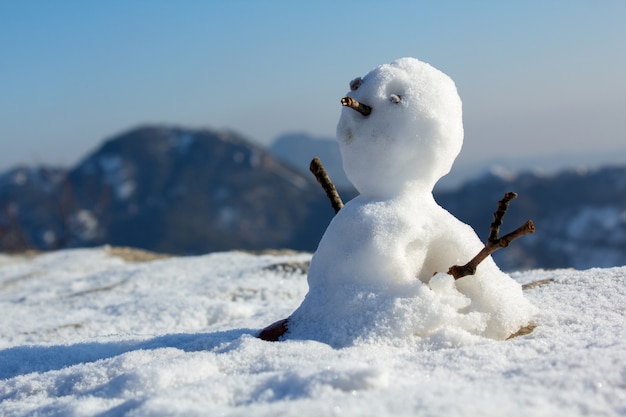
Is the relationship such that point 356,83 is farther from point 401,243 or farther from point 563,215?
point 563,215

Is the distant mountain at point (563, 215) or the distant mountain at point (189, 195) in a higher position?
the distant mountain at point (563, 215)

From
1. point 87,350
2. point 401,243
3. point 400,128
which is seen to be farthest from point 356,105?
point 87,350

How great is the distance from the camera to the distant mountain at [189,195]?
287 ft

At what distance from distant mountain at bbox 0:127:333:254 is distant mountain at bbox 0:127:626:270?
6.7 inches

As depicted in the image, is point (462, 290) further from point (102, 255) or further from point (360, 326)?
point (102, 255)

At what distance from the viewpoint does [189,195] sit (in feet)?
339

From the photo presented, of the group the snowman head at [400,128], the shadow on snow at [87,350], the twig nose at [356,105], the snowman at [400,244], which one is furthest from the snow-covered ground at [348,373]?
the twig nose at [356,105]

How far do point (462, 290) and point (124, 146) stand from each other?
121 m

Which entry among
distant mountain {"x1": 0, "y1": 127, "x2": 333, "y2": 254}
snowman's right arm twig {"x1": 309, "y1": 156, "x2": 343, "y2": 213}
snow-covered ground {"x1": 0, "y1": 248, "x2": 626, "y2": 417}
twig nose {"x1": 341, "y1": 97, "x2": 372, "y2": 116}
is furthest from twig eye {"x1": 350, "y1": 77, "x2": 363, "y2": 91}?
distant mountain {"x1": 0, "y1": 127, "x2": 333, "y2": 254}

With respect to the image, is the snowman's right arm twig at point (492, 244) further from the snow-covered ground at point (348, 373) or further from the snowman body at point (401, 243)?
the snow-covered ground at point (348, 373)

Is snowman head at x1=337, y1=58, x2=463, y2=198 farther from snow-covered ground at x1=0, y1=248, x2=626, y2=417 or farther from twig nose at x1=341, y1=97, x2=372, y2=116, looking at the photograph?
snow-covered ground at x1=0, y1=248, x2=626, y2=417

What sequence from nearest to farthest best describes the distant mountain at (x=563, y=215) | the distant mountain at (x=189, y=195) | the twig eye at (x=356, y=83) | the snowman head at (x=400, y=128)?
the snowman head at (x=400, y=128) < the twig eye at (x=356, y=83) < the distant mountain at (x=563, y=215) < the distant mountain at (x=189, y=195)

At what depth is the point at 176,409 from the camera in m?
2.25

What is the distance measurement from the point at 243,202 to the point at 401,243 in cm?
9816
